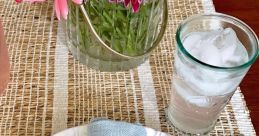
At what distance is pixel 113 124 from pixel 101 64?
0.14 metres

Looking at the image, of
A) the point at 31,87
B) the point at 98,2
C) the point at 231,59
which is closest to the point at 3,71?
the point at 31,87

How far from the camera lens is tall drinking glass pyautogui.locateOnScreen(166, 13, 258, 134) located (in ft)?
1.58

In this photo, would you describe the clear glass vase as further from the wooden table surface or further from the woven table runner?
the wooden table surface

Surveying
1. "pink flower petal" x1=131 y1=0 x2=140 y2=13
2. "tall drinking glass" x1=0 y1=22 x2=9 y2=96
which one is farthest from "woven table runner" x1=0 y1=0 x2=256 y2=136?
"pink flower petal" x1=131 y1=0 x2=140 y2=13

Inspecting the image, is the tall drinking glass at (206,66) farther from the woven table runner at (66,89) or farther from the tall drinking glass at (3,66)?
the tall drinking glass at (3,66)

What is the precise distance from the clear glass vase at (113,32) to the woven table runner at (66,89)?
0.01 m

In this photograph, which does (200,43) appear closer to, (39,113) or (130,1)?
(130,1)

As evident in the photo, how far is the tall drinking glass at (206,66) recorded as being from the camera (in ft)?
1.58

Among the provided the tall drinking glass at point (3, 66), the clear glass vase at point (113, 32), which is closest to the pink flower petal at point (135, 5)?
the clear glass vase at point (113, 32)

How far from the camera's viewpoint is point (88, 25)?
1.83ft

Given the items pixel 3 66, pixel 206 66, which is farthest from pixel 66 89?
pixel 206 66

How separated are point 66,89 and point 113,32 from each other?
0.29 feet

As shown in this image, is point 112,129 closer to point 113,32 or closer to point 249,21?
point 113,32

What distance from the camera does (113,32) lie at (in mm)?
561
